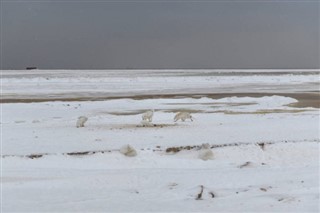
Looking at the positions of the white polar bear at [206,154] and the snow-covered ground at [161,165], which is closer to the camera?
the snow-covered ground at [161,165]

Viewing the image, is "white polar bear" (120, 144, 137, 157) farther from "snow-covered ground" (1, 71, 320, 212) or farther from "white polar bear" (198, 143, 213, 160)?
"white polar bear" (198, 143, 213, 160)

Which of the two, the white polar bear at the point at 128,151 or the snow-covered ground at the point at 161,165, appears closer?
the snow-covered ground at the point at 161,165

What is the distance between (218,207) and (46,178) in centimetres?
314

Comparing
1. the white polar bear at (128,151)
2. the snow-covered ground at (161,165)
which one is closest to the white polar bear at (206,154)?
the snow-covered ground at (161,165)

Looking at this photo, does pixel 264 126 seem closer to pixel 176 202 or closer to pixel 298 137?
pixel 298 137

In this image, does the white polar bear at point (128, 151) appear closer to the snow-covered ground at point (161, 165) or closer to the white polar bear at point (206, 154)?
the snow-covered ground at point (161, 165)

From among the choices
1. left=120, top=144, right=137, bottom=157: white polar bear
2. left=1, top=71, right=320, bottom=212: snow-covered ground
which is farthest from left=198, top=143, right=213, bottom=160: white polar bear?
left=120, top=144, right=137, bottom=157: white polar bear

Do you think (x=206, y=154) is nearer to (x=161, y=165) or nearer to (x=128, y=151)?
(x=161, y=165)

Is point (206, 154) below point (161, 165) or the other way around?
the other way around

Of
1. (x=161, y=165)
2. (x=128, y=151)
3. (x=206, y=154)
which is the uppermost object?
(x=128, y=151)

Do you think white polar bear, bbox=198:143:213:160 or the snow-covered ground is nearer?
the snow-covered ground

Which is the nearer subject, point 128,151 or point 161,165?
point 161,165

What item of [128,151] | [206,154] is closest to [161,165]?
[128,151]

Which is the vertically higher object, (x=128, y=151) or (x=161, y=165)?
(x=128, y=151)
